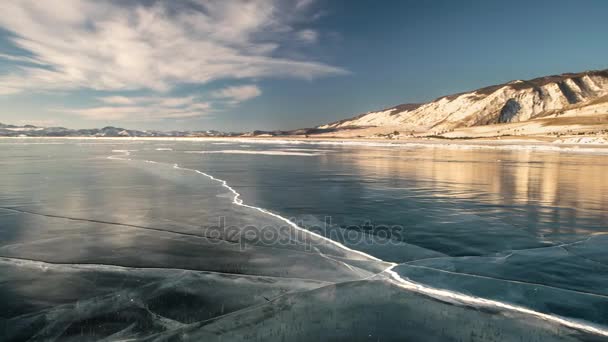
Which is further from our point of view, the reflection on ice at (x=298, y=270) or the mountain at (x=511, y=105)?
the mountain at (x=511, y=105)

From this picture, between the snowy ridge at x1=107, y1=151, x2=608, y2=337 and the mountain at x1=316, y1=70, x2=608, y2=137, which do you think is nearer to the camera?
the snowy ridge at x1=107, y1=151, x2=608, y2=337

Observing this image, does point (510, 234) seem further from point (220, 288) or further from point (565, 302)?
point (220, 288)

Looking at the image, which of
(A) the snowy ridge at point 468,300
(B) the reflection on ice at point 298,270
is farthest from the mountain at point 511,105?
(A) the snowy ridge at point 468,300

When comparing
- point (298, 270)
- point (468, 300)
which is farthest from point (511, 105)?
point (298, 270)

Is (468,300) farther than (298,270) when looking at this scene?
No

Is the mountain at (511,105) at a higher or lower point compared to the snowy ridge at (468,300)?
higher

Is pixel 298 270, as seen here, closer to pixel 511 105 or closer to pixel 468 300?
pixel 468 300

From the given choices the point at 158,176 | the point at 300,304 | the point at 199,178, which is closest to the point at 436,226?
the point at 300,304

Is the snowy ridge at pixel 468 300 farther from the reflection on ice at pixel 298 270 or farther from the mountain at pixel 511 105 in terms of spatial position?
the mountain at pixel 511 105

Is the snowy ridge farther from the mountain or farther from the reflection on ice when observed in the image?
the mountain

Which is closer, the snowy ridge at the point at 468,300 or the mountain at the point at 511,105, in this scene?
the snowy ridge at the point at 468,300

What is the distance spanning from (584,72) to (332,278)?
216 meters

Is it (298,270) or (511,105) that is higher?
(511,105)

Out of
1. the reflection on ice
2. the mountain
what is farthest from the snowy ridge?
the mountain
